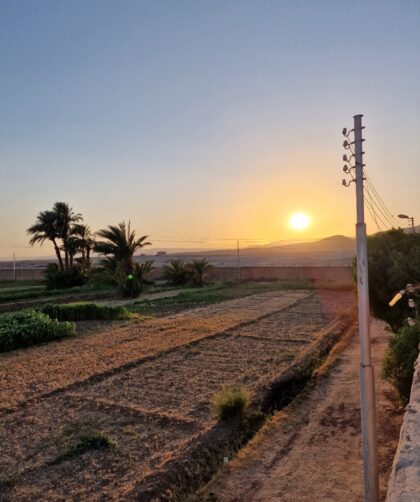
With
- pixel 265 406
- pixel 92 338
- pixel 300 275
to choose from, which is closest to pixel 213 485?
pixel 265 406

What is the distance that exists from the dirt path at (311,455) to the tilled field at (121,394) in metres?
0.80

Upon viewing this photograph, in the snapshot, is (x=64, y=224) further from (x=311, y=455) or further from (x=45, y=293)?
(x=311, y=455)

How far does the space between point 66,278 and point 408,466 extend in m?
29.5

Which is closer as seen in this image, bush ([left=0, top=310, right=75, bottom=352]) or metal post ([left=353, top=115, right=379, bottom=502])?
metal post ([left=353, top=115, right=379, bottom=502])

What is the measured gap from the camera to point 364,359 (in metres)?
3.90

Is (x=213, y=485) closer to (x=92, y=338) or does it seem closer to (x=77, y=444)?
(x=77, y=444)

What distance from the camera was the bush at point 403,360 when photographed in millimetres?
5996

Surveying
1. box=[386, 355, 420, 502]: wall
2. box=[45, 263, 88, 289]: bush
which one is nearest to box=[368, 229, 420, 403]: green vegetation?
box=[386, 355, 420, 502]: wall

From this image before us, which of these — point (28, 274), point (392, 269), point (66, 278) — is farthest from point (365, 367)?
point (28, 274)

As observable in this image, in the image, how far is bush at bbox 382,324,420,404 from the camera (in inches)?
236

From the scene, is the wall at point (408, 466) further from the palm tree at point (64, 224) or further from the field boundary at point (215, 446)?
the palm tree at point (64, 224)

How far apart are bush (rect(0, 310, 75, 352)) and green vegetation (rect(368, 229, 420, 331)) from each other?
8.85 metres

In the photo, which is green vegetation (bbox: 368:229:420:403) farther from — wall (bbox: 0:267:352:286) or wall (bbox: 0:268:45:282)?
wall (bbox: 0:268:45:282)

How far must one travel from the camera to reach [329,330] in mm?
12703
